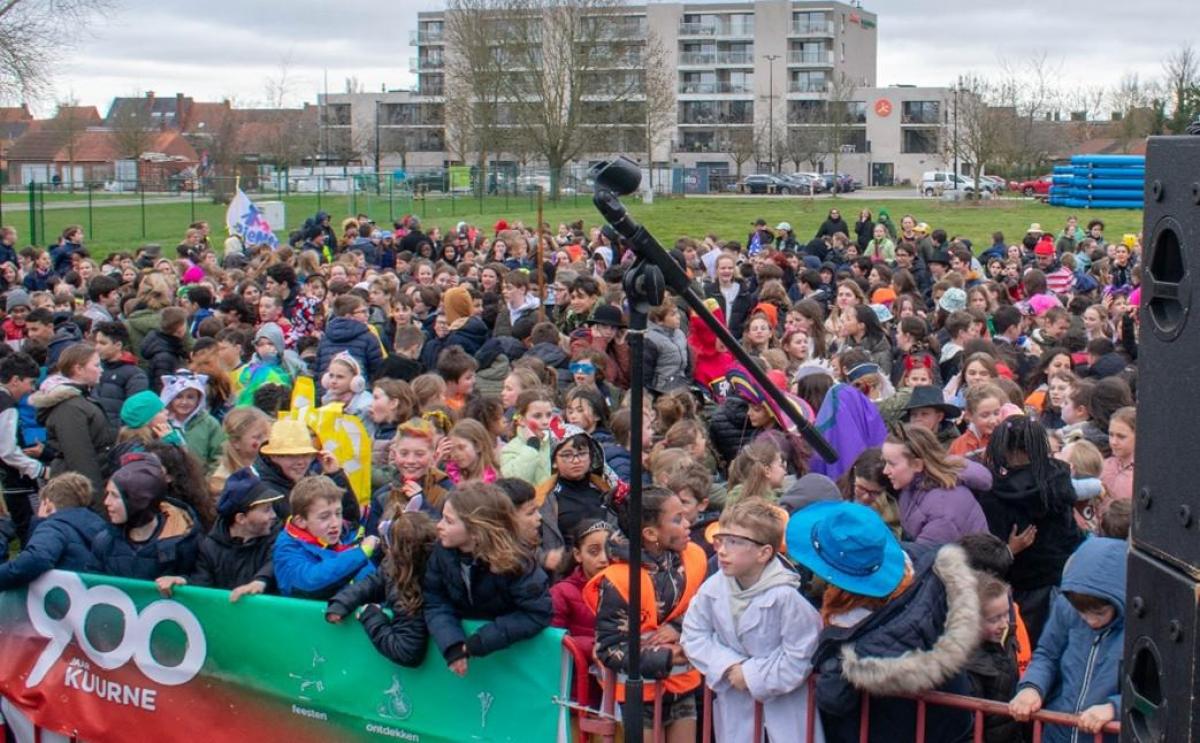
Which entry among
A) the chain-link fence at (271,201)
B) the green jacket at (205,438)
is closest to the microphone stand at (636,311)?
the green jacket at (205,438)

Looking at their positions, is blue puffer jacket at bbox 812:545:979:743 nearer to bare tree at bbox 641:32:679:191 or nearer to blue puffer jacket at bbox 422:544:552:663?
blue puffer jacket at bbox 422:544:552:663

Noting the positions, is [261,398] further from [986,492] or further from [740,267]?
[740,267]

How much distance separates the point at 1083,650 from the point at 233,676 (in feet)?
11.8

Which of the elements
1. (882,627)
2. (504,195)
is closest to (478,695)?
(882,627)

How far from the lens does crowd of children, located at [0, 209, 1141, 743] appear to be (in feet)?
16.1

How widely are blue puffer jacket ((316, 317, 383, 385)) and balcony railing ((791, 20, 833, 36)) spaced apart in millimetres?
110597

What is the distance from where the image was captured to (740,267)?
56.6 ft

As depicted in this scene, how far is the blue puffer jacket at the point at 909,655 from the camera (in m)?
4.62

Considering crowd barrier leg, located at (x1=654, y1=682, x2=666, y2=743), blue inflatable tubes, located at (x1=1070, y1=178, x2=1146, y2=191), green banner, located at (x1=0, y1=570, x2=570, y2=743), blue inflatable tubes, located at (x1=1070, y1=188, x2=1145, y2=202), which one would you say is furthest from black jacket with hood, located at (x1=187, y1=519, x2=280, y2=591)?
blue inflatable tubes, located at (x1=1070, y1=188, x2=1145, y2=202)

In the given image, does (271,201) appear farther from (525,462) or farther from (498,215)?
(525,462)

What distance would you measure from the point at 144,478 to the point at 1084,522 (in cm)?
447

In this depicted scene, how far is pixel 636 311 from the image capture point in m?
4.58

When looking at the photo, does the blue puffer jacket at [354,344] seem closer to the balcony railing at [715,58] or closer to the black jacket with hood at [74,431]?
the black jacket with hood at [74,431]

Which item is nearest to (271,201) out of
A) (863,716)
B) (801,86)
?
(863,716)
